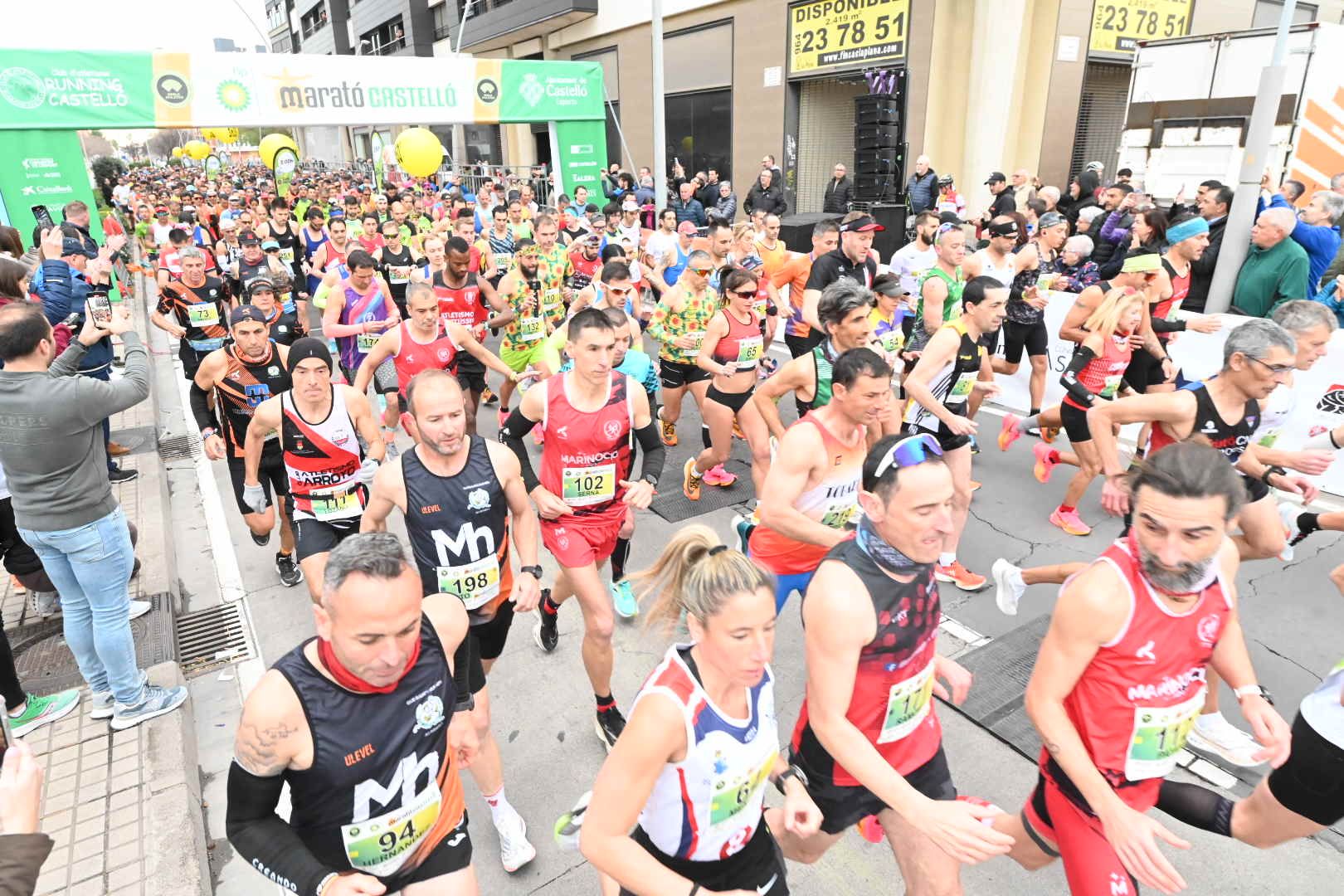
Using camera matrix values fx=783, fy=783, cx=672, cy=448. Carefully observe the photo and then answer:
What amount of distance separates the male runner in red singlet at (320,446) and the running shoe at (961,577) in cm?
380

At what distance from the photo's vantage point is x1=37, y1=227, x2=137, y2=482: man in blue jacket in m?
6.85

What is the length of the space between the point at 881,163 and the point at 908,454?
12.2m

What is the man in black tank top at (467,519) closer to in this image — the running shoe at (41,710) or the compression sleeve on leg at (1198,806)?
the running shoe at (41,710)

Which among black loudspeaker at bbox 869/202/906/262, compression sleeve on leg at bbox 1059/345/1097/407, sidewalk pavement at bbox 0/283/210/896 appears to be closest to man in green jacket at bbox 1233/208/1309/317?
compression sleeve on leg at bbox 1059/345/1097/407

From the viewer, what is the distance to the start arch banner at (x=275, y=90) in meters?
14.6

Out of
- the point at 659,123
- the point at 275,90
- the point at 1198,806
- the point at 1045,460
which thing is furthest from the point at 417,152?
the point at 1198,806

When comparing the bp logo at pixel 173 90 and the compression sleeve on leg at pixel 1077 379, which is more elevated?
the bp logo at pixel 173 90

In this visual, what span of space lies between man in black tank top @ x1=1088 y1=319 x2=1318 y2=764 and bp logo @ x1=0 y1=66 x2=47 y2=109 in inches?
723

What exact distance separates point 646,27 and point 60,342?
78.4ft

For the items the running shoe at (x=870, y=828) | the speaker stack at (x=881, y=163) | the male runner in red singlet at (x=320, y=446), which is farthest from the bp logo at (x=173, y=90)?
the running shoe at (x=870, y=828)

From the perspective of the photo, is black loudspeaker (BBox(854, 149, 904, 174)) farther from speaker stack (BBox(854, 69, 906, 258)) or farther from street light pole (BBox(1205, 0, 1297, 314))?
street light pole (BBox(1205, 0, 1297, 314))

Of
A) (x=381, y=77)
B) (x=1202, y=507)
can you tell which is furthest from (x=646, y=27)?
(x=1202, y=507)

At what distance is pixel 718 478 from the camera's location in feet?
24.0

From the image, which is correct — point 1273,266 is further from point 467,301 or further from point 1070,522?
point 467,301
